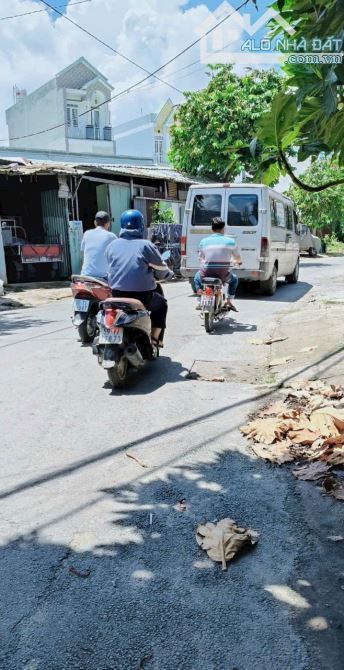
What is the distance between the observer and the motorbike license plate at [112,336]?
5016 millimetres

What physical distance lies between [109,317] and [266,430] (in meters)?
1.89

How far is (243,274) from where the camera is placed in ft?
36.0

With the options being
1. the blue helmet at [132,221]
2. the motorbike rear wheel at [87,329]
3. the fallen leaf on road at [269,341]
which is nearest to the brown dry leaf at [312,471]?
the blue helmet at [132,221]

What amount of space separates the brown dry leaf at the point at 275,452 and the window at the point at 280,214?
29.2 feet

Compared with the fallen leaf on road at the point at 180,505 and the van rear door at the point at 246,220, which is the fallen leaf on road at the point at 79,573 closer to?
the fallen leaf on road at the point at 180,505

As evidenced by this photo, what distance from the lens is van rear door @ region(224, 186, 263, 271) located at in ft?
35.6

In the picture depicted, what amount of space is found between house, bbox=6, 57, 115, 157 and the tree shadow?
29606 millimetres

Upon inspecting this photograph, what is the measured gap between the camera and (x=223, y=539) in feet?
8.67

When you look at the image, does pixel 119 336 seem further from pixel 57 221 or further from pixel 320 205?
pixel 320 205

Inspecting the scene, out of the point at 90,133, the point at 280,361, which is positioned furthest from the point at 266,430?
the point at 90,133

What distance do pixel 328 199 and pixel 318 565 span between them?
1265 inches

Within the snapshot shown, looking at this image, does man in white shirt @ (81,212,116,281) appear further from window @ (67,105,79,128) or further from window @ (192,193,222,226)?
window @ (67,105,79,128)

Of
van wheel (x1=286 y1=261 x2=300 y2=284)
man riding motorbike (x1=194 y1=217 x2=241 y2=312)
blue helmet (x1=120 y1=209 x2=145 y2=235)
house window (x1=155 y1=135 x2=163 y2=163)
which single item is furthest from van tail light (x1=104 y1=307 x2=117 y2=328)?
house window (x1=155 y1=135 x2=163 y2=163)

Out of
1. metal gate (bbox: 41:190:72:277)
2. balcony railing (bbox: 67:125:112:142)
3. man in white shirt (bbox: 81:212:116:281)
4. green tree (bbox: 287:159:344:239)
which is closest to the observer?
man in white shirt (bbox: 81:212:116:281)
